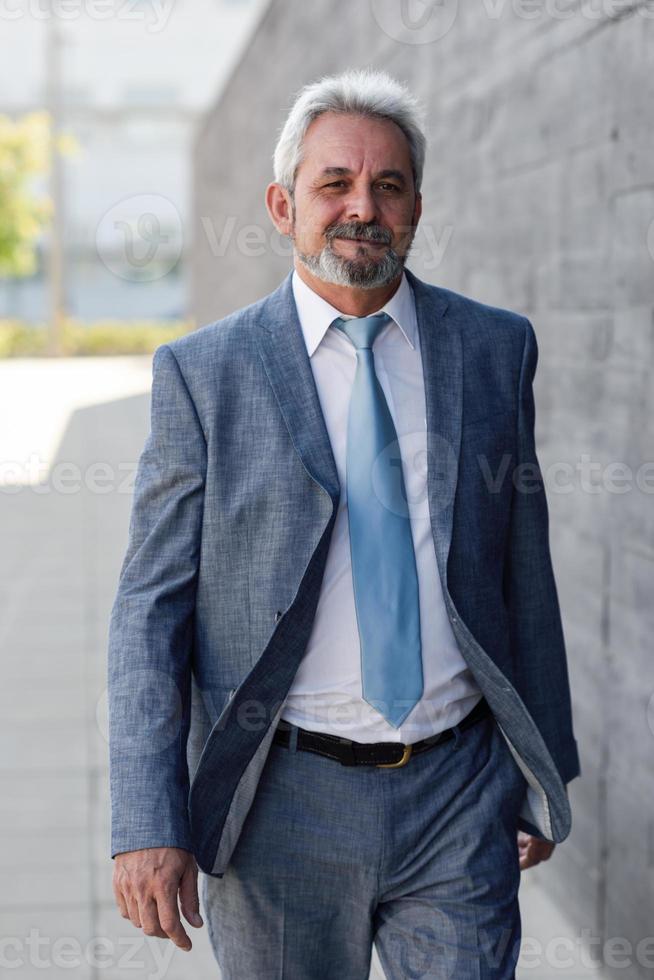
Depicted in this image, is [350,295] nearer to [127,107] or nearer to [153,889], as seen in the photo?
[153,889]

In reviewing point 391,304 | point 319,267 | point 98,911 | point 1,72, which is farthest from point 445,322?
point 1,72

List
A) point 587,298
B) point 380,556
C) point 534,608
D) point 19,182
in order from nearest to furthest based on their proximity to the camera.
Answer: point 380,556
point 534,608
point 587,298
point 19,182

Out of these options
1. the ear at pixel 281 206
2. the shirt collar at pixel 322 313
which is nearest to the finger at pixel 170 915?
the shirt collar at pixel 322 313

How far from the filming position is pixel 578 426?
3.45 meters

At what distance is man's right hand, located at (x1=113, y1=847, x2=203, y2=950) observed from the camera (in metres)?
1.99

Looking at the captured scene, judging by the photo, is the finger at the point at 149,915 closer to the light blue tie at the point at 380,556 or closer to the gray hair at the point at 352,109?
the light blue tie at the point at 380,556

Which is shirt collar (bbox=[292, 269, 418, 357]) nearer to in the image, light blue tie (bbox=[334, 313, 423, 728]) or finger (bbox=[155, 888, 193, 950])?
light blue tie (bbox=[334, 313, 423, 728])

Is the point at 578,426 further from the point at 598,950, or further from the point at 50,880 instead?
the point at 50,880

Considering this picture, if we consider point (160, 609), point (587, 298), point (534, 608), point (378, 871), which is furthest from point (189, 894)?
point (587, 298)

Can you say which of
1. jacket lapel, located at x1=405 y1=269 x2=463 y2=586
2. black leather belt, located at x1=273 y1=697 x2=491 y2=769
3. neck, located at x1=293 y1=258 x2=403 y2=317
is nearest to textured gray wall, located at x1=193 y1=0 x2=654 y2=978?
jacket lapel, located at x1=405 y1=269 x2=463 y2=586

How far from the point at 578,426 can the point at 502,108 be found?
120cm

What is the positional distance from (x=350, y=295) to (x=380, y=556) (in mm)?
479

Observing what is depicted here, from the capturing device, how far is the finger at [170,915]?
6.51 ft

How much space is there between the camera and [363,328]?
7.24 feet
